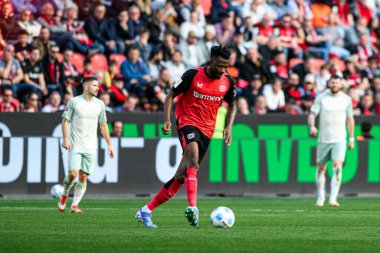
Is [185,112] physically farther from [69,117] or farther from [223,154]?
[223,154]

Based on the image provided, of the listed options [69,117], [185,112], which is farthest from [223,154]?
[185,112]

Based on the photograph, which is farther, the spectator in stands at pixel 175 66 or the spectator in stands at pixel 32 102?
the spectator in stands at pixel 175 66

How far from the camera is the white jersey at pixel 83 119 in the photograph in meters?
16.9

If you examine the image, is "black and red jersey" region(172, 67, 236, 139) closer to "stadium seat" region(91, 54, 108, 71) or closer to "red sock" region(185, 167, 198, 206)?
"red sock" region(185, 167, 198, 206)

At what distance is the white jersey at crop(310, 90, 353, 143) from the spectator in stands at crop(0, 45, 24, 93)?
691cm

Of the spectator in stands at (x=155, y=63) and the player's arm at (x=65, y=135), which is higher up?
the spectator in stands at (x=155, y=63)

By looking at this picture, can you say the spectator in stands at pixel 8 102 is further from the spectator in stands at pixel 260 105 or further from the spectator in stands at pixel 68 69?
the spectator in stands at pixel 260 105

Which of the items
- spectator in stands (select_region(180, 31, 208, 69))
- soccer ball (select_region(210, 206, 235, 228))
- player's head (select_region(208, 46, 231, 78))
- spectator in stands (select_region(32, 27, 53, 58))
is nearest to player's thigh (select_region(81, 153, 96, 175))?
player's head (select_region(208, 46, 231, 78))

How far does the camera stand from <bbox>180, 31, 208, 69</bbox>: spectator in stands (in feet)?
88.6

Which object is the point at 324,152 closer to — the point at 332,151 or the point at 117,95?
the point at 332,151

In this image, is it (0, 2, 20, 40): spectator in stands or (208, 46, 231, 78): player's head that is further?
(0, 2, 20, 40): spectator in stands

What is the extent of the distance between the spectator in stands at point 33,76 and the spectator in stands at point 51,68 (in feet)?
0.56

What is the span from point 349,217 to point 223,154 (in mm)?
7878

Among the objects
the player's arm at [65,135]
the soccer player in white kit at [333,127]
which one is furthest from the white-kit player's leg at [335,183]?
the player's arm at [65,135]
